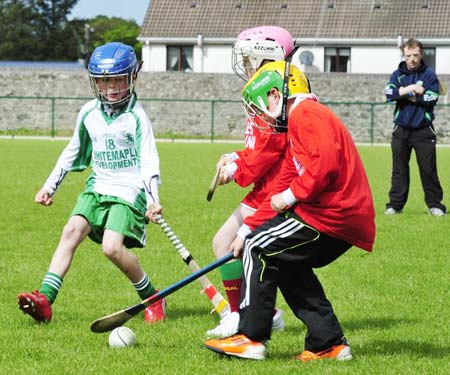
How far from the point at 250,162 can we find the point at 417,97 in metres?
6.89

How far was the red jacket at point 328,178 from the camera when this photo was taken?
5.11 metres

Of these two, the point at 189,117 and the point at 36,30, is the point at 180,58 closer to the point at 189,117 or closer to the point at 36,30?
the point at 189,117

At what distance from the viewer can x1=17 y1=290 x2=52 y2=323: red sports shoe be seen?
6.41 m

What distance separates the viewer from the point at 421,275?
27.7ft

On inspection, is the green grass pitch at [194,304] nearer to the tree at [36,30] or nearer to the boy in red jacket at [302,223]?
the boy in red jacket at [302,223]

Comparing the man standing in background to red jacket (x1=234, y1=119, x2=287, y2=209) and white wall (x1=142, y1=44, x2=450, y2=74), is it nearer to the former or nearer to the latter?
red jacket (x1=234, y1=119, x2=287, y2=209)

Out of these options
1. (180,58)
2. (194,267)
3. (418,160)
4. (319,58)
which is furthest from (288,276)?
(180,58)

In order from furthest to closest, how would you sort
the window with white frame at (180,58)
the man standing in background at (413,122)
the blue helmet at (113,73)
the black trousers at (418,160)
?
1. the window with white frame at (180,58)
2. the black trousers at (418,160)
3. the man standing in background at (413,122)
4. the blue helmet at (113,73)

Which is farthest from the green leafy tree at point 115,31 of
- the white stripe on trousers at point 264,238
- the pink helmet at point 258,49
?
the white stripe on trousers at point 264,238

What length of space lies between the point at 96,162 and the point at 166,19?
51.4 metres

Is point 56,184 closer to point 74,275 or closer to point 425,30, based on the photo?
point 74,275

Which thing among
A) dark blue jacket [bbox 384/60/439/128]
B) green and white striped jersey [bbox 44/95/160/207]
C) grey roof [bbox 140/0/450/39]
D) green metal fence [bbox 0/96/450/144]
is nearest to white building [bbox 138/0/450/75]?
grey roof [bbox 140/0/450/39]

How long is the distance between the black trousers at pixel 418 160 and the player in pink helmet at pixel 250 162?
6.50m

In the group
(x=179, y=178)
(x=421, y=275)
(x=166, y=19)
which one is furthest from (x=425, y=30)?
(x=421, y=275)
